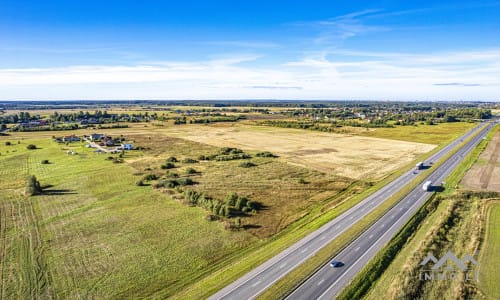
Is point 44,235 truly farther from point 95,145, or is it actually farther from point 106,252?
point 95,145

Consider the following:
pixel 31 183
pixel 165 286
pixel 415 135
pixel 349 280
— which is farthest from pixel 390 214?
pixel 415 135

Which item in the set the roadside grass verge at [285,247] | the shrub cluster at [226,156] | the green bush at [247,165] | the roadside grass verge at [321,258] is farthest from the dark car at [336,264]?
the shrub cluster at [226,156]

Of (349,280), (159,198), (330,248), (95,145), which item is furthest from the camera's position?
(95,145)

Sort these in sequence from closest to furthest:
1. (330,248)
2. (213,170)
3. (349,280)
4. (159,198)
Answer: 1. (349,280)
2. (330,248)
3. (159,198)
4. (213,170)

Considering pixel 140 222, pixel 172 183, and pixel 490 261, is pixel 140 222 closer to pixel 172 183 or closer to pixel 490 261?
pixel 172 183

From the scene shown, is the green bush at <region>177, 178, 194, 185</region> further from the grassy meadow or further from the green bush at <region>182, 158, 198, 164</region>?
the green bush at <region>182, 158, 198, 164</region>
